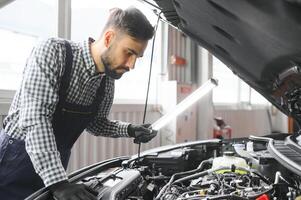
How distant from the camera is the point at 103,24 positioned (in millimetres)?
2873

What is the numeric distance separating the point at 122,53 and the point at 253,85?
1.92 feet

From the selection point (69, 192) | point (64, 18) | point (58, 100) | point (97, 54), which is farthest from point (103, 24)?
point (69, 192)

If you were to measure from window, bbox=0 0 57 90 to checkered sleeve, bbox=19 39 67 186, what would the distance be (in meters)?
1.08

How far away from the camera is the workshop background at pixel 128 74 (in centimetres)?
228

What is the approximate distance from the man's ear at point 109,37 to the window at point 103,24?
2.91 ft

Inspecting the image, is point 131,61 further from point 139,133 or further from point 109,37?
point 139,133

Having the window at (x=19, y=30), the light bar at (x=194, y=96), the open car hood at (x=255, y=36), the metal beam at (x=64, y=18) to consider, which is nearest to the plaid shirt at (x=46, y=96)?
the open car hood at (x=255, y=36)

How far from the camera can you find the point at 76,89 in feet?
4.30

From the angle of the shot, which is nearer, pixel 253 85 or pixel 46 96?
pixel 46 96

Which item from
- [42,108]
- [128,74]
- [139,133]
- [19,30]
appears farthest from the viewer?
[128,74]

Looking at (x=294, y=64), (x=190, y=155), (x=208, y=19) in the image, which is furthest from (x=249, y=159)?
(x=208, y=19)

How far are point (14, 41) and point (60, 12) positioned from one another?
37cm

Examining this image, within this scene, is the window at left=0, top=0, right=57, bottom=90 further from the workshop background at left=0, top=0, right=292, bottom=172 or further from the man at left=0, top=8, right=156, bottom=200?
the man at left=0, top=8, right=156, bottom=200

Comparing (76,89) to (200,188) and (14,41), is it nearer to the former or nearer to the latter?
(200,188)
